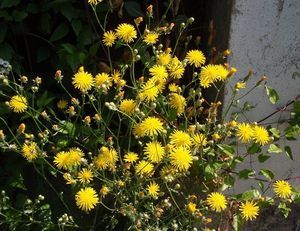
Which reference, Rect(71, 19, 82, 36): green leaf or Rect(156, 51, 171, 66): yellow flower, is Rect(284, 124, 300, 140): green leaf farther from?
Rect(71, 19, 82, 36): green leaf

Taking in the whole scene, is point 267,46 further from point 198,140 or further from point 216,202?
point 216,202

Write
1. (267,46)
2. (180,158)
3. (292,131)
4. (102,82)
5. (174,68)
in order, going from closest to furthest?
1. (180,158)
2. (102,82)
3. (174,68)
4. (292,131)
5. (267,46)

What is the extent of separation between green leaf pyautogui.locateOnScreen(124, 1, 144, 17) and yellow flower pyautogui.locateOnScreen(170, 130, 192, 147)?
720 millimetres

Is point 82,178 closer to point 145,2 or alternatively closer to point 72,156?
point 72,156

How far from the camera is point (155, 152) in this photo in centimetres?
206

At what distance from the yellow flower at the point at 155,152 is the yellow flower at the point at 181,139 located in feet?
0.17

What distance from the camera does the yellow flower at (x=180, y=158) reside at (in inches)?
80.5

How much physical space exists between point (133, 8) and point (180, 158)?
866mm

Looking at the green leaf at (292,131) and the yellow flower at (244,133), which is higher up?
the green leaf at (292,131)

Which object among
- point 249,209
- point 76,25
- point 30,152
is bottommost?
point 249,209

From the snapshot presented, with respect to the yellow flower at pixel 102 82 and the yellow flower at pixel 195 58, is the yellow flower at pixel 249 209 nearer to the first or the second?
the yellow flower at pixel 195 58

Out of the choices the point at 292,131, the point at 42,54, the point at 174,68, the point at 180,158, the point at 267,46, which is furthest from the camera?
the point at 42,54

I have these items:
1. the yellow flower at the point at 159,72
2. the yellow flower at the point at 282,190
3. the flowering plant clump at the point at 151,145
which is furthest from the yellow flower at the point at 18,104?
the yellow flower at the point at 282,190

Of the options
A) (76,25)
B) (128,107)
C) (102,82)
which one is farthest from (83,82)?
(76,25)
